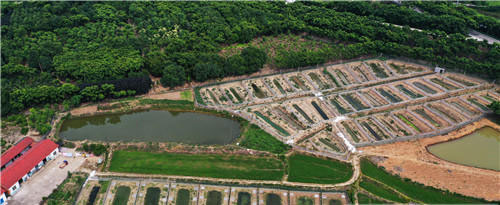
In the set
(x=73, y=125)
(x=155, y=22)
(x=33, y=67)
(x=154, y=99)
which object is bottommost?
(x=73, y=125)

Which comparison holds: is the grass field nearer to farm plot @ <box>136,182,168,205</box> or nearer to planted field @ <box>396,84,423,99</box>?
farm plot @ <box>136,182,168,205</box>

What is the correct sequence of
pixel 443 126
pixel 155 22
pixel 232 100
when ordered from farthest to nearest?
1. pixel 155 22
2. pixel 232 100
3. pixel 443 126

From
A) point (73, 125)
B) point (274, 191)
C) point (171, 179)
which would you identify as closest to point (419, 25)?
point (274, 191)

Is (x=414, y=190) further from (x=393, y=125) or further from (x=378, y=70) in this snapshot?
(x=378, y=70)

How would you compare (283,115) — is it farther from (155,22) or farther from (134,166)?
(155,22)

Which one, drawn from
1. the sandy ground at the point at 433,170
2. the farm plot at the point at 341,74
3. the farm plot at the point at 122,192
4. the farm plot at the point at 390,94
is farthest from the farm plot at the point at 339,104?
the farm plot at the point at 122,192

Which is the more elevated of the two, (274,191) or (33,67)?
(33,67)
